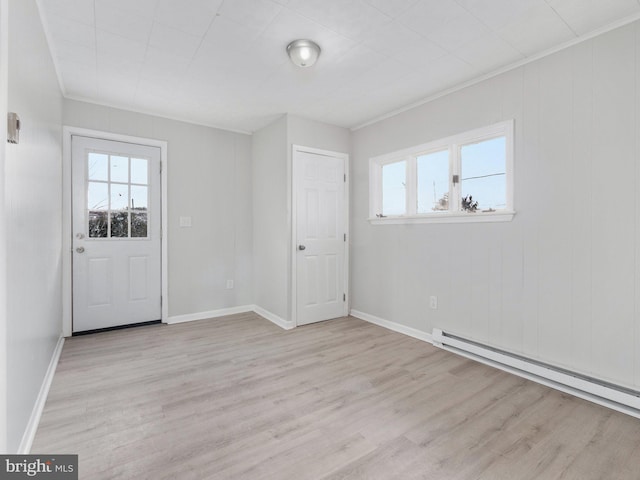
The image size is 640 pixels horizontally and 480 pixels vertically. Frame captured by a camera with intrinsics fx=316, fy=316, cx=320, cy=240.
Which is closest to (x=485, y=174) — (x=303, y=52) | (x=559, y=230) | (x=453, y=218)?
(x=453, y=218)

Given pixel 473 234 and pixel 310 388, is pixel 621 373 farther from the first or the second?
pixel 310 388

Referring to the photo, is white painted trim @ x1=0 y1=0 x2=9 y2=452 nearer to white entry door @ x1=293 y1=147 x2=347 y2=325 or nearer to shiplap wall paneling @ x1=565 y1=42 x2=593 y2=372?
white entry door @ x1=293 y1=147 x2=347 y2=325

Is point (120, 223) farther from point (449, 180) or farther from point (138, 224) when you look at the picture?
point (449, 180)

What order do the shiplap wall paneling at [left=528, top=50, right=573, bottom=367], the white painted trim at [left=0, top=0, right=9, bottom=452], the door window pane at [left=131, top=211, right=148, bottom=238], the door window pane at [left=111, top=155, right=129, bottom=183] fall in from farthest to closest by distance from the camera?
the door window pane at [left=131, top=211, right=148, bottom=238] → the door window pane at [left=111, top=155, right=129, bottom=183] → the shiplap wall paneling at [left=528, top=50, right=573, bottom=367] → the white painted trim at [left=0, top=0, right=9, bottom=452]

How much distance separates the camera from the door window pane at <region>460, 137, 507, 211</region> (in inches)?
103

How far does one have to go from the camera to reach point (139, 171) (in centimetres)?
361

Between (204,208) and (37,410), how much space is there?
8.41 ft

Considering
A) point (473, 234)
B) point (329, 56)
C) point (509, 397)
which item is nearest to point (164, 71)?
point (329, 56)

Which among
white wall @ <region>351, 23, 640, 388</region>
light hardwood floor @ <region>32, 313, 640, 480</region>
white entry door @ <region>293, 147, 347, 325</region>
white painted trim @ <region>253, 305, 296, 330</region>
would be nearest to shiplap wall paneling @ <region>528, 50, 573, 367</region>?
white wall @ <region>351, 23, 640, 388</region>

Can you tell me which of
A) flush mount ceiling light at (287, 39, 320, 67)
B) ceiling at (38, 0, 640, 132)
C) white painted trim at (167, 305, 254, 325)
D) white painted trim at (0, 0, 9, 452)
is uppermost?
ceiling at (38, 0, 640, 132)

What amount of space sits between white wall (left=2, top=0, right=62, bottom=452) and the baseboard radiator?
9.72 ft

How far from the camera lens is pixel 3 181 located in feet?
3.98

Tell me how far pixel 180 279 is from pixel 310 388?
7.69ft

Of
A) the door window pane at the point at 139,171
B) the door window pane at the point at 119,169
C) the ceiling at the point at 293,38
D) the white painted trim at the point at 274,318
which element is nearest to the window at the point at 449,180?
the ceiling at the point at 293,38
